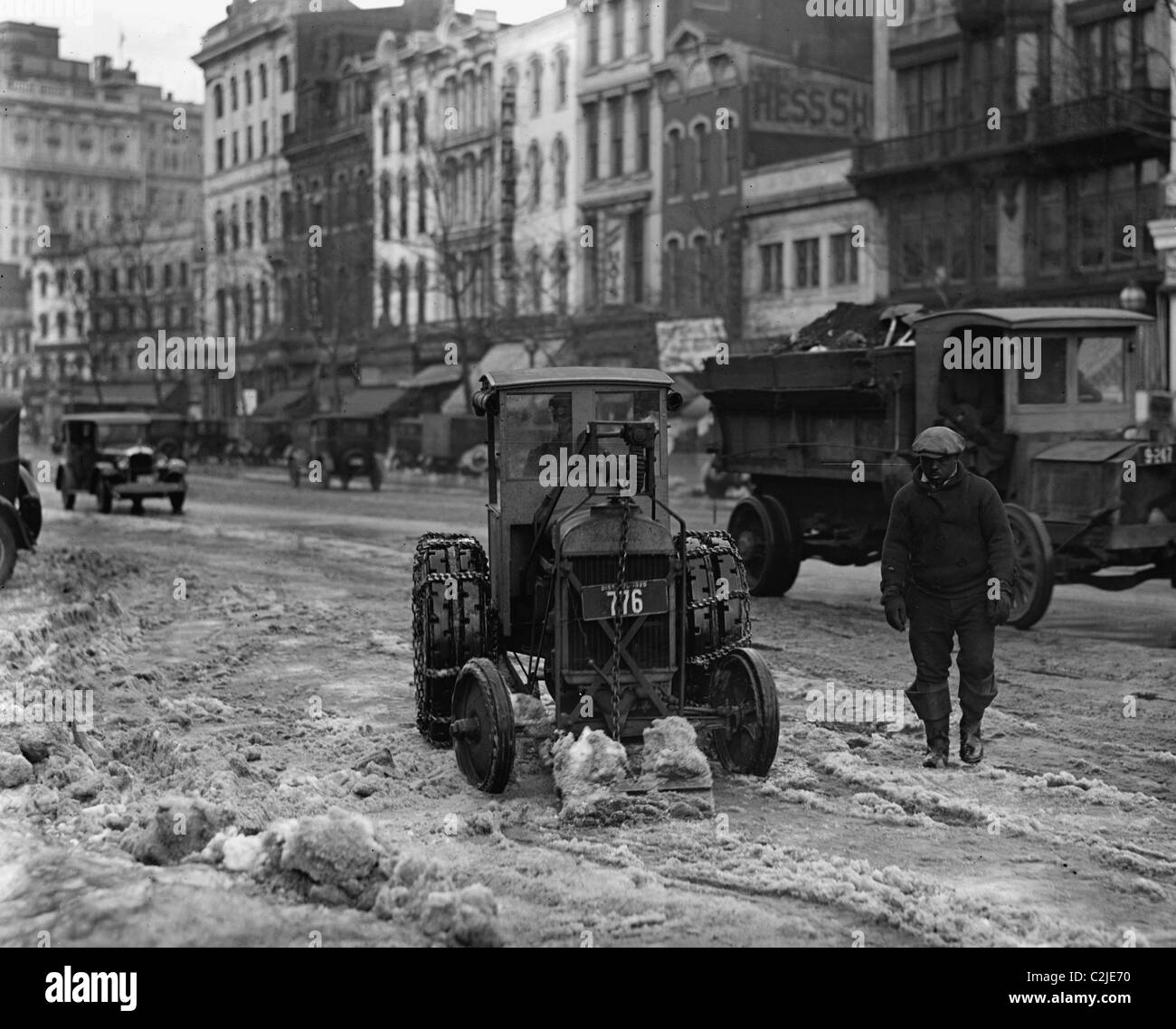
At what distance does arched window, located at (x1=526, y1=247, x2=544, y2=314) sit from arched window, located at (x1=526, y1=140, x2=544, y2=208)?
2.39 m

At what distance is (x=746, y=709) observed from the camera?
29.0 ft

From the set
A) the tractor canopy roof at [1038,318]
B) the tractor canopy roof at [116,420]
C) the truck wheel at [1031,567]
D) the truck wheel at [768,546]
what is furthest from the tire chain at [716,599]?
the tractor canopy roof at [116,420]

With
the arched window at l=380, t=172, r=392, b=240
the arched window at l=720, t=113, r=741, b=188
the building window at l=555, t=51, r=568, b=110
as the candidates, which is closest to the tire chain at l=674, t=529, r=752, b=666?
the arched window at l=720, t=113, r=741, b=188

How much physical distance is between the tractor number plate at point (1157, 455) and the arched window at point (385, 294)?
51.0 m

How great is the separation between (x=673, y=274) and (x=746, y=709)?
41.7 metres

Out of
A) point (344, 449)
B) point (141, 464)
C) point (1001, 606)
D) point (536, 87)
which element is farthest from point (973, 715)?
point (536, 87)

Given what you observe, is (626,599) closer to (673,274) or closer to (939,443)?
(939,443)

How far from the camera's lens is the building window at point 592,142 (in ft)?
178

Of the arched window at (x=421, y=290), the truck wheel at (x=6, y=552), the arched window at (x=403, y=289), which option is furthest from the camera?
the arched window at (x=403, y=289)

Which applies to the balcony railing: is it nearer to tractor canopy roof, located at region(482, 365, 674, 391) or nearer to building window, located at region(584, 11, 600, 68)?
building window, located at region(584, 11, 600, 68)

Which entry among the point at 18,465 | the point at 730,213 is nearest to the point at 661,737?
the point at 18,465

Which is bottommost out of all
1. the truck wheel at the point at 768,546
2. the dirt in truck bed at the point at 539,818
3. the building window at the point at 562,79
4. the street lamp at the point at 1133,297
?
the dirt in truck bed at the point at 539,818

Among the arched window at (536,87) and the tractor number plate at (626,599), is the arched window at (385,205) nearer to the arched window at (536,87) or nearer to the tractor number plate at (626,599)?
the arched window at (536,87)
